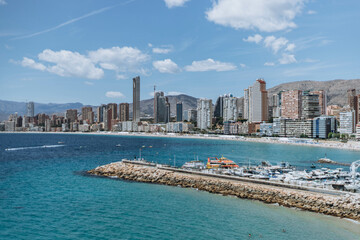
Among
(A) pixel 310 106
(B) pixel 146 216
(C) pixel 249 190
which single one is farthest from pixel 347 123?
(B) pixel 146 216

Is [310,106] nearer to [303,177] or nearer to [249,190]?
[303,177]

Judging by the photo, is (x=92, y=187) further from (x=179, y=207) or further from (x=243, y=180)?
(x=243, y=180)

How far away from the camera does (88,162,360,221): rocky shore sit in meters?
28.1

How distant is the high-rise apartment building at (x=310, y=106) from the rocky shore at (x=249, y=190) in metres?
157

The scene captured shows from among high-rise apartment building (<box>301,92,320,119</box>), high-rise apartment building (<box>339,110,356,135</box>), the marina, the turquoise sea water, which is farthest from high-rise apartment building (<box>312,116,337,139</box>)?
the turquoise sea water

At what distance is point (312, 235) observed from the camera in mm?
22828

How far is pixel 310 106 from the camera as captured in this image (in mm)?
182750

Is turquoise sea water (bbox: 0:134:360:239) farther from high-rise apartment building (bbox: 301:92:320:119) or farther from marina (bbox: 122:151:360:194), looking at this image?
high-rise apartment building (bbox: 301:92:320:119)

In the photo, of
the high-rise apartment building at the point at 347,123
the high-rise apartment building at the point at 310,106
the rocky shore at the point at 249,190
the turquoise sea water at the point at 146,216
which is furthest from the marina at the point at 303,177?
the high-rise apartment building at the point at 310,106

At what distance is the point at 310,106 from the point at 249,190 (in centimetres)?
16551

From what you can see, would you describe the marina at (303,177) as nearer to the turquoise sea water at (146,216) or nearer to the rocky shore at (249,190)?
the rocky shore at (249,190)

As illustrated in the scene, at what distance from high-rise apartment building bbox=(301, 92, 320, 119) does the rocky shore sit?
157 metres

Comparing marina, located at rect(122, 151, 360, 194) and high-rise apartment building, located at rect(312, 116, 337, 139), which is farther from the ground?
high-rise apartment building, located at rect(312, 116, 337, 139)

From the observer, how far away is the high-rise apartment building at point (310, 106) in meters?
182
